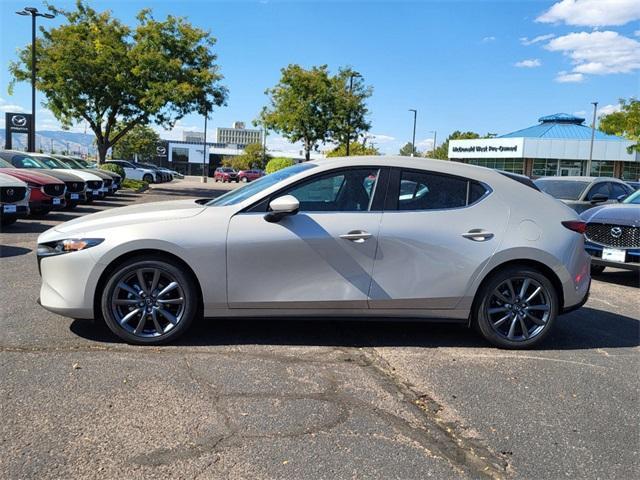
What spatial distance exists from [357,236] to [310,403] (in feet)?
4.85

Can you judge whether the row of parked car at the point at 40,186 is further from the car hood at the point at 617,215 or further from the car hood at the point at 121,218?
the car hood at the point at 617,215

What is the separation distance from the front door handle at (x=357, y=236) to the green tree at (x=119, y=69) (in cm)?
2355

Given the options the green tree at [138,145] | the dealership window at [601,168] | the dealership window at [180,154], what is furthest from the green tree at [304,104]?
the dealership window at [180,154]

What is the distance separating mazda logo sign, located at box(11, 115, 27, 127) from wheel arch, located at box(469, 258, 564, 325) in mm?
26600

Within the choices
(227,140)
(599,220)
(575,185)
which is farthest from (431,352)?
(227,140)

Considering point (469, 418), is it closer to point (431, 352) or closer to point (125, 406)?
point (431, 352)

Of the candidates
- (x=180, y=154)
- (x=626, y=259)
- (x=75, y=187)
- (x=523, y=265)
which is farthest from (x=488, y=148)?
(x=180, y=154)

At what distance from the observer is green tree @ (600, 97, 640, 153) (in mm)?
32281

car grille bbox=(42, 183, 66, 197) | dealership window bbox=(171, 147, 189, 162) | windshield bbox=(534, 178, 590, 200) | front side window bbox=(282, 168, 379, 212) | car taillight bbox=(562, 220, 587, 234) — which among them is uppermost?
dealership window bbox=(171, 147, 189, 162)

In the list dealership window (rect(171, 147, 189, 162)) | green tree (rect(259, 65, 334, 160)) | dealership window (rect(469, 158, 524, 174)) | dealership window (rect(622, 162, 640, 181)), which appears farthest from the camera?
dealership window (rect(171, 147, 189, 162))

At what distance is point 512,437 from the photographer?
3369 millimetres

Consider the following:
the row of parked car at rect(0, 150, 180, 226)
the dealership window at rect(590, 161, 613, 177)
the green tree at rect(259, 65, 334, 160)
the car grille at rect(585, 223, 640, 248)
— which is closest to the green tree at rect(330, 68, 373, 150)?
the green tree at rect(259, 65, 334, 160)

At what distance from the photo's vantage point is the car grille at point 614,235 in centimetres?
813

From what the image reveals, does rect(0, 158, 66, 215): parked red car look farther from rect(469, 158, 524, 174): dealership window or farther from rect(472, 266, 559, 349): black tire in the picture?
rect(469, 158, 524, 174): dealership window
